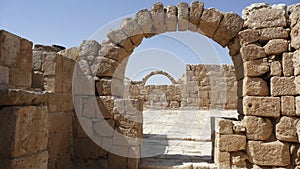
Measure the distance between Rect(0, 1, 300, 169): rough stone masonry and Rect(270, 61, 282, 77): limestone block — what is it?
15mm

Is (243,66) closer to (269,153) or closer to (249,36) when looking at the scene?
(249,36)

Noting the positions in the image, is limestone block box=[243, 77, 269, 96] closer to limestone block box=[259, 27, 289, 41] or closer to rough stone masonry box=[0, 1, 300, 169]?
rough stone masonry box=[0, 1, 300, 169]

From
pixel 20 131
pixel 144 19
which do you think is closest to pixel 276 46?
pixel 144 19

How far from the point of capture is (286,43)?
391 centimetres

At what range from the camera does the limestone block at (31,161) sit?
5.93 feet

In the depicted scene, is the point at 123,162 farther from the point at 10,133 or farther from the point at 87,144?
the point at 10,133

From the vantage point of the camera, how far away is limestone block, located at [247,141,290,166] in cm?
381

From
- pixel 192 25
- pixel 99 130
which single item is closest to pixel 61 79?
pixel 99 130

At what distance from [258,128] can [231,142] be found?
527 mm

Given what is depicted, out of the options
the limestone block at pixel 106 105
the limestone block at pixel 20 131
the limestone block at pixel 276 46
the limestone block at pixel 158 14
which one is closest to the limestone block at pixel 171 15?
the limestone block at pixel 158 14

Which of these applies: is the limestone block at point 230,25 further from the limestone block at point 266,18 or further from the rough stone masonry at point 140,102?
the limestone block at point 266,18

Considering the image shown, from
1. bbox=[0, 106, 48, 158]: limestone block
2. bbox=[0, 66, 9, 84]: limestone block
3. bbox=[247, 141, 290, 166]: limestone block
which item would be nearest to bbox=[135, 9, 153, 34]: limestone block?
bbox=[0, 66, 9, 84]: limestone block

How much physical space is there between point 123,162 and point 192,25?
306cm

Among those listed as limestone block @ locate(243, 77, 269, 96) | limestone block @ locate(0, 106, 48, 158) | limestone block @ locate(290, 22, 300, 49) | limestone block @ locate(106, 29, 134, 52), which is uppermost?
limestone block @ locate(106, 29, 134, 52)
